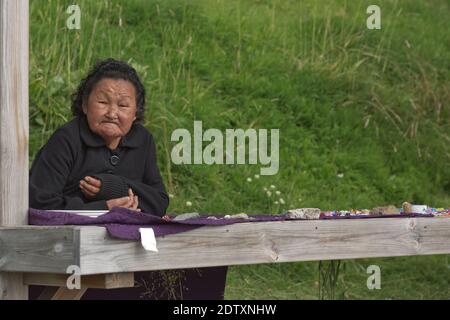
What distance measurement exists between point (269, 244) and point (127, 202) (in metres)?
0.65

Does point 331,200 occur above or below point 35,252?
below

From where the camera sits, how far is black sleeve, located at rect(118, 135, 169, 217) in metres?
4.48

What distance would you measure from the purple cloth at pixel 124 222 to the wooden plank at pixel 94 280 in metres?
0.15

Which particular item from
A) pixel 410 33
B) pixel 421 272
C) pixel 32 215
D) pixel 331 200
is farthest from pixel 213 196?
pixel 32 215

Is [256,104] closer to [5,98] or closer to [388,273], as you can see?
[388,273]

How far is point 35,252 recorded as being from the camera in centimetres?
351

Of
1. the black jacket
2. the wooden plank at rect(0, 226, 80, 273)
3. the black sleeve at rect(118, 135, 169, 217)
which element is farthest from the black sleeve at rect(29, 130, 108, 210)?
the wooden plank at rect(0, 226, 80, 273)

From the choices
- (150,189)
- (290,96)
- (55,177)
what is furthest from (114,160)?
(290,96)

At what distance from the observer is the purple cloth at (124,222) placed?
3.52 metres

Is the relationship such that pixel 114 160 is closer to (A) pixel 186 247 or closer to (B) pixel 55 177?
(B) pixel 55 177

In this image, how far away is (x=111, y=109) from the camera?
4.40m

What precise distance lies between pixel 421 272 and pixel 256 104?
1829mm

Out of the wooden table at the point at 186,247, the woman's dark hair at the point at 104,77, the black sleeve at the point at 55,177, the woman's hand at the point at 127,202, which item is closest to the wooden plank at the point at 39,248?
the wooden table at the point at 186,247

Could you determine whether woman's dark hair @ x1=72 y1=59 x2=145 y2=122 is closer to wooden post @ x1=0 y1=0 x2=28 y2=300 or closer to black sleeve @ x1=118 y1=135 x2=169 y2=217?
black sleeve @ x1=118 y1=135 x2=169 y2=217
